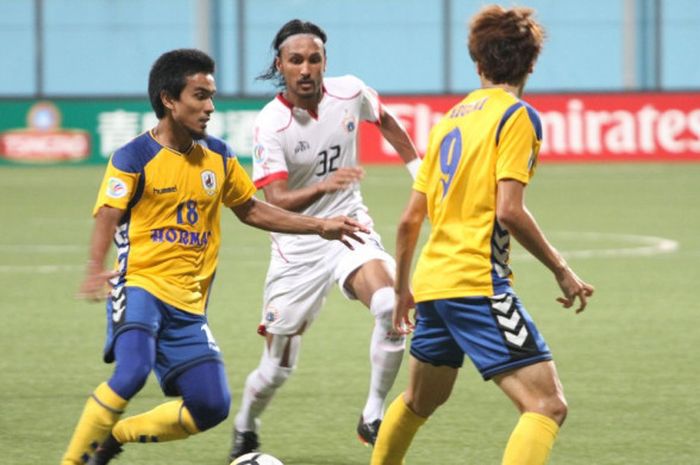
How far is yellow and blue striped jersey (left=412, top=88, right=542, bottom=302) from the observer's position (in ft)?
17.1

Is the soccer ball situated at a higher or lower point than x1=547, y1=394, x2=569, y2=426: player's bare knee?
lower

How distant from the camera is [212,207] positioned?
6.04 m

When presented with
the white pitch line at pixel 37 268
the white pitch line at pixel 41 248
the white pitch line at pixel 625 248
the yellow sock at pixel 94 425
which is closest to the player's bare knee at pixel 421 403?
the yellow sock at pixel 94 425

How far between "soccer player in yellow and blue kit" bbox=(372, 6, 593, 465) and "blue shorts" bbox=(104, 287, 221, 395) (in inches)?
37.4

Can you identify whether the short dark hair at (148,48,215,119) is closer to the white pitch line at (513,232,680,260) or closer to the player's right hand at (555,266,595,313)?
the player's right hand at (555,266,595,313)

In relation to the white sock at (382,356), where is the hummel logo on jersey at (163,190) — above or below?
above

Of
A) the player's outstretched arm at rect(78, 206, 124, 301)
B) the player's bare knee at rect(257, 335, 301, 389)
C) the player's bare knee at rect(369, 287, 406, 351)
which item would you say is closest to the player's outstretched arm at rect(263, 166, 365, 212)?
the player's bare knee at rect(369, 287, 406, 351)

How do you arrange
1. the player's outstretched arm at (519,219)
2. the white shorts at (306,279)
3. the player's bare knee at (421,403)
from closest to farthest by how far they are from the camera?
the player's outstretched arm at (519,219)
the player's bare knee at (421,403)
the white shorts at (306,279)

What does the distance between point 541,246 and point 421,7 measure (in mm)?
31564

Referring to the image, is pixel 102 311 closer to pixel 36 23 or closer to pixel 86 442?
pixel 86 442

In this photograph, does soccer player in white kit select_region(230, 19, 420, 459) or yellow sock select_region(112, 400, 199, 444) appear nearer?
yellow sock select_region(112, 400, 199, 444)

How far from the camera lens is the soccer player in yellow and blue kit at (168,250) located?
5809mm

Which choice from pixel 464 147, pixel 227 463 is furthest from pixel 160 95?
pixel 227 463

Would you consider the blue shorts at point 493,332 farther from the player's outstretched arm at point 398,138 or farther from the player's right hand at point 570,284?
the player's outstretched arm at point 398,138
